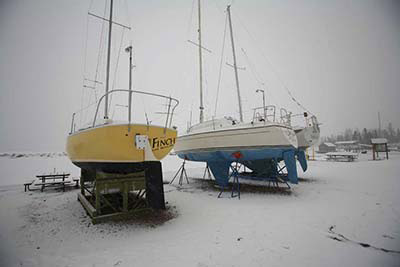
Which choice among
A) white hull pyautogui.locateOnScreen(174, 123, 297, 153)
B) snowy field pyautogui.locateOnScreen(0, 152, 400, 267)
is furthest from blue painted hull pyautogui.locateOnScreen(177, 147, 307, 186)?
snowy field pyautogui.locateOnScreen(0, 152, 400, 267)

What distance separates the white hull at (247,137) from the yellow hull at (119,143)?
258 centimetres

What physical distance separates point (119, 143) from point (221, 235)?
236 centimetres

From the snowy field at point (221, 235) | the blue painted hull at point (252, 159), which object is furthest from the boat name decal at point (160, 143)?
the blue painted hull at point (252, 159)

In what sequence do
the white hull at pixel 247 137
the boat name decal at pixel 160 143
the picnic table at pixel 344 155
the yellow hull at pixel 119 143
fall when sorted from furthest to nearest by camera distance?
the picnic table at pixel 344 155 < the white hull at pixel 247 137 < the boat name decal at pixel 160 143 < the yellow hull at pixel 119 143

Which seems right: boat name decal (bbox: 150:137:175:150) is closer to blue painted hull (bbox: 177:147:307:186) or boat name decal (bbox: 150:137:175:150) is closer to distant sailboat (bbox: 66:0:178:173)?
distant sailboat (bbox: 66:0:178:173)

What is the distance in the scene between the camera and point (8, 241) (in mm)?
2684

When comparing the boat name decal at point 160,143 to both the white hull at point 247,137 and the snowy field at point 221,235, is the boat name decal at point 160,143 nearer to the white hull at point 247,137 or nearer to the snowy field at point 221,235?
the snowy field at point 221,235

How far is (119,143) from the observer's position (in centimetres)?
335

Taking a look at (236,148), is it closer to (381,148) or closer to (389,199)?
(389,199)

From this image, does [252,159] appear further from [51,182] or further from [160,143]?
[51,182]

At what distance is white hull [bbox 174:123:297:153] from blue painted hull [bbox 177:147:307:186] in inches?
5.6

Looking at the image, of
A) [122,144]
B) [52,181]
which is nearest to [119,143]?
[122,144]

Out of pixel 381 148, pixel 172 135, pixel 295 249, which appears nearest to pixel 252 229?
pixel 295 249

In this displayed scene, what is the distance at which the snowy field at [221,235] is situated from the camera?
7.11 ft
